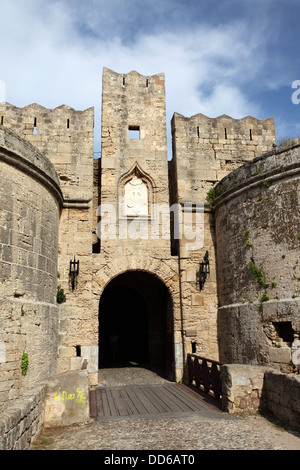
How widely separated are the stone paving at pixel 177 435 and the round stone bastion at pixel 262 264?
6.26 ft

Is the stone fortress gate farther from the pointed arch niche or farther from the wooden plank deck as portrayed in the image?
the wooden plank deck

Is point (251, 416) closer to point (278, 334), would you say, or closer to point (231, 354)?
point (278, 334)

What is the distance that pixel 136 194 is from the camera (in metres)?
10.3

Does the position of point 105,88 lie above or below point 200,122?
above

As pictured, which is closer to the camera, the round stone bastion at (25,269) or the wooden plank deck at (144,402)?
the round stone bastion at (25,269)

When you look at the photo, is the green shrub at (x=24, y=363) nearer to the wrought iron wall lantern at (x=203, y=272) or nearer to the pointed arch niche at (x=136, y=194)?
the pointed arch niche at (x=136, y=194)

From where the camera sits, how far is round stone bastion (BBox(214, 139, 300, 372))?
7.48m

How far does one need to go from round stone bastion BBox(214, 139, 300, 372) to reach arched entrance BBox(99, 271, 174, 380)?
189 cm

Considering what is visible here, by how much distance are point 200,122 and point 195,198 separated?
2.42 metres

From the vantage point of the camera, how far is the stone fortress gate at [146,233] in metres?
7.06

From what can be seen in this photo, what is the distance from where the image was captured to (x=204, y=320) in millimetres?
9578

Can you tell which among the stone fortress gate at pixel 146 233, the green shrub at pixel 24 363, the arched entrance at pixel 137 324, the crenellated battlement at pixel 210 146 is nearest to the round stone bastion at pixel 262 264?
the stone fortress gate at pixel 146 233

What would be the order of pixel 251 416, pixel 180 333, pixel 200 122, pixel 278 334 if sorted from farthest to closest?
pixel 200 122, pixel 180 333, pixel 278 334, pixel 251 416

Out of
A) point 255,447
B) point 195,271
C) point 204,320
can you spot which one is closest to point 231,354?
point 204,320
